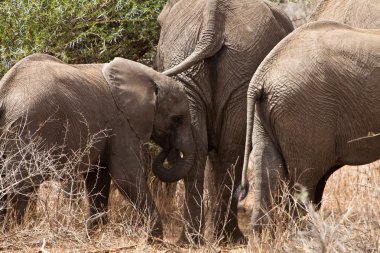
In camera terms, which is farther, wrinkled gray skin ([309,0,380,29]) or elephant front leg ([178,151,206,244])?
elephant front leg ([178,151,206,244])

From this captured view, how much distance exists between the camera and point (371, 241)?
5.18 m

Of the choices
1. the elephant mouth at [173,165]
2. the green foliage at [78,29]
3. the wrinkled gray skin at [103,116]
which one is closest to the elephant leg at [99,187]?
the wrinkled gray skin at [103,116]

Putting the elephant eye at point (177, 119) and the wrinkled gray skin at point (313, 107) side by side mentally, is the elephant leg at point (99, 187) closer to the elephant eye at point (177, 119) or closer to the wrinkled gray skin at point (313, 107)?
the elephant eye at point (177, 119)

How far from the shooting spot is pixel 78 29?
867 centimetres

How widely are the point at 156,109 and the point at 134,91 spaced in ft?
0.82

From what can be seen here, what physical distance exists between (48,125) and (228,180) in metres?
1.63

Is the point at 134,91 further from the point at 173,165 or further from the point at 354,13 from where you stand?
the point at 354,13

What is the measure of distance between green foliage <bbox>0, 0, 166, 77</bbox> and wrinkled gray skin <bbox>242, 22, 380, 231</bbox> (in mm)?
2195

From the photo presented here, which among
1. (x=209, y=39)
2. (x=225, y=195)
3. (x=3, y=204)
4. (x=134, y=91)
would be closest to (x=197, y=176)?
(x=225, y=195)

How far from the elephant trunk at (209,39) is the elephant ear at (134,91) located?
0.58 feet

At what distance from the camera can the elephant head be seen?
729 cm

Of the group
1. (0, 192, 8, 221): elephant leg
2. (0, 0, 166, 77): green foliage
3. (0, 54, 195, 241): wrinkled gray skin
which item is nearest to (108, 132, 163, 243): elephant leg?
(0, 54, 195, 241): wrinkled gray skin

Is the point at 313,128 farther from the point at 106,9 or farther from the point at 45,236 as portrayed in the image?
the point at 106,9

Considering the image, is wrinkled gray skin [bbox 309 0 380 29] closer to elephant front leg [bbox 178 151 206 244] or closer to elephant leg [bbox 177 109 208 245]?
elephant leg [bbox 177 109 208 245]
